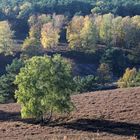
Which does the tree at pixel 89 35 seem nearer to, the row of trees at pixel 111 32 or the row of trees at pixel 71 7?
the row of trees at pixel 111 32

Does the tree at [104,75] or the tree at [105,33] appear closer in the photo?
the tree at [104,75]

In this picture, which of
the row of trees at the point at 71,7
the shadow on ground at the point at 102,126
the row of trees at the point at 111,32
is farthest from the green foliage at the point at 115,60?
the shadow on ground at the point at 102,126

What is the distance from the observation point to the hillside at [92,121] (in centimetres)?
4291

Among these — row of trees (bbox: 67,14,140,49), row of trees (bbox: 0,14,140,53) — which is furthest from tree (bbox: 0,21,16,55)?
row of trees (bbox: 67,14,140,49)

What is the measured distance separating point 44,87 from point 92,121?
661 centimetres

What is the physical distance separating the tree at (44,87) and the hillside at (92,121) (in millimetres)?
1887

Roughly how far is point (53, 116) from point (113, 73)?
77311 millimetres

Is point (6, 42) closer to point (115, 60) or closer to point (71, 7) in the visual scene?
point (115, 60)

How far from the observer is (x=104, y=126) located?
1890 inches

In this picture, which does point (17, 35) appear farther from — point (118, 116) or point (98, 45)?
point (118, 116)

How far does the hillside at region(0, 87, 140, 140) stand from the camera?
1689 inches

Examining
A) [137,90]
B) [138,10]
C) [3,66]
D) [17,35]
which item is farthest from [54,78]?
[138,10]

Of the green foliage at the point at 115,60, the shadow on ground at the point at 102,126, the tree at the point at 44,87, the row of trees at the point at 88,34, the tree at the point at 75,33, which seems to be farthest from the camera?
the tree at the point at 75,33

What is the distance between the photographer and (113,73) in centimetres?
13038
